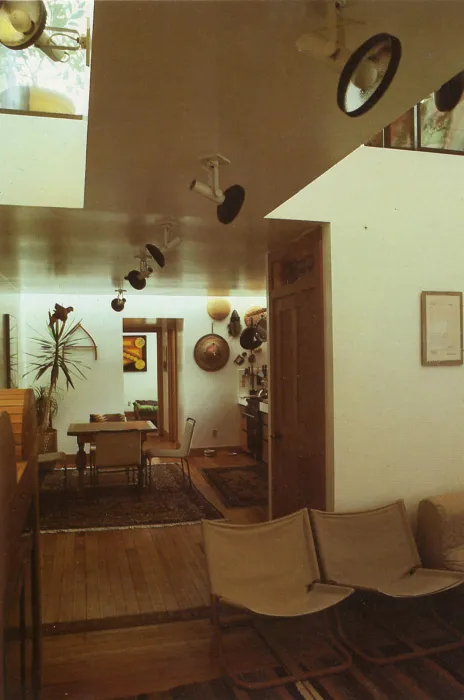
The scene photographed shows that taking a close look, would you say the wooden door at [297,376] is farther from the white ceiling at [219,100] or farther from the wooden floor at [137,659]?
the wooden floor at [137,659]

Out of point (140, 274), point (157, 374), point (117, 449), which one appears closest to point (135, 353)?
point (157, 374)

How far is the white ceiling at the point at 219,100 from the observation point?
143 centimetres

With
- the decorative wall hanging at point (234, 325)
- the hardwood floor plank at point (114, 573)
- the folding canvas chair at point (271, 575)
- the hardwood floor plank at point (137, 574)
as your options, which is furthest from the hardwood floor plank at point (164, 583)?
the decorative wall hanging at point (234, 325)

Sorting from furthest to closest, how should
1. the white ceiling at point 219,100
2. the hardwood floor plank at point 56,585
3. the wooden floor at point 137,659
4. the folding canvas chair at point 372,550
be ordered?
the hardwood floor plank at point 56,585
the folding canvas chair at point 372,550
the wooden floor at point 137,659
the white ceiling at point 219,100

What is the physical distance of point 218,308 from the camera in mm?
8469

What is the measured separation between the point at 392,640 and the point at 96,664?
1.61m

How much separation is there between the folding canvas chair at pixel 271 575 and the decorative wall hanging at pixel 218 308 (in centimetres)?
547

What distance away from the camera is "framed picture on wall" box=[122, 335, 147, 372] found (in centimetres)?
1223

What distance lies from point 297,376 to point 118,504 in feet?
9.29

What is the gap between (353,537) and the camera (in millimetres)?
3264

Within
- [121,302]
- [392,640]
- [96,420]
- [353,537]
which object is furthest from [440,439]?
[96,420]

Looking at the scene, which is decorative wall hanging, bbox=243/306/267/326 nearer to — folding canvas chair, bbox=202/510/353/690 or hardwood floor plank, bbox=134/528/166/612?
hardwood floor plank, bbox=134/528/166/612

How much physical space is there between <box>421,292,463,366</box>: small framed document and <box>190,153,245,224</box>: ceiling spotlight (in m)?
1.79

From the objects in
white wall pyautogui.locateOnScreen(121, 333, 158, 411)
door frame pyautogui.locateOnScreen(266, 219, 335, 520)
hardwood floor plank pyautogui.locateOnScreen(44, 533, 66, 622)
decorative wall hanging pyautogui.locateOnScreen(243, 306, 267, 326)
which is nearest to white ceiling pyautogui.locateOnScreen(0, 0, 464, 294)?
door frame pyautogui.locateOnScreen(266, 219, 335, 520)
